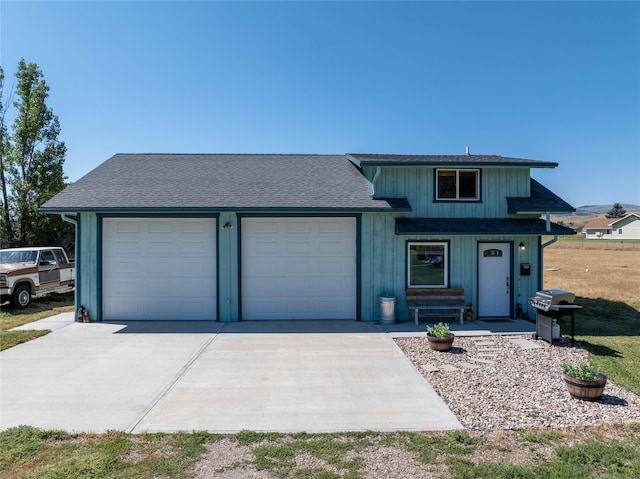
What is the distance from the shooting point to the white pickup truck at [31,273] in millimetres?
11906

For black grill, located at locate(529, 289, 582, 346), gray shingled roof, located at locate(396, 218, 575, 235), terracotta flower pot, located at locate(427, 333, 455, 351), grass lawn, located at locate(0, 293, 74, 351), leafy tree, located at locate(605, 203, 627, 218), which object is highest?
leafy tree, located at locate(605, 203, 627, 218)

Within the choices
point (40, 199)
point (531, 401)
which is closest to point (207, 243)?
point (531, 401)

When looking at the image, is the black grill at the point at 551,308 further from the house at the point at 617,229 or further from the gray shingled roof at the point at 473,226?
the house at the point at 617,229

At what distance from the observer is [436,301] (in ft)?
33.3

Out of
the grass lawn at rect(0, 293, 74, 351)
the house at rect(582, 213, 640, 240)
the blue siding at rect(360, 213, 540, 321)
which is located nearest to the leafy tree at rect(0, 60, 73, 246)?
the grass lawn at rect(0, 293, 74, 351)

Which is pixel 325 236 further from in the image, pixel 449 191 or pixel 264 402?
pixel 264 402

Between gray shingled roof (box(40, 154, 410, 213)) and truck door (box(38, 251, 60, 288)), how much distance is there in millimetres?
3885

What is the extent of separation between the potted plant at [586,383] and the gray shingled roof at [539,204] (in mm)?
5805

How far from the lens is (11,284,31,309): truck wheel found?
1209 cm

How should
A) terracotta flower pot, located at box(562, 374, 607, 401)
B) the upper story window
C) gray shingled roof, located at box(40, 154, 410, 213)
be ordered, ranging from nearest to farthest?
terracotta flower pot, located at box(562, 374, 607, 401), gray shingled roof, located at box(40, 154, 410, 213), the upper story window

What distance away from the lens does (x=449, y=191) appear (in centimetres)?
1088

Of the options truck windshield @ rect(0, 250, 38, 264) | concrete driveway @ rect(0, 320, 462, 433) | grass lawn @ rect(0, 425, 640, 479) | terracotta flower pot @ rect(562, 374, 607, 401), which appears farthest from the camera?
truck windshield @ rect(0, 250, 38, 264)

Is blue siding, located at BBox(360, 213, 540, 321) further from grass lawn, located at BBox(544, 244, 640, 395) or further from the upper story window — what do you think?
grass lawn, located at BBox(544, 244, 640, 395)

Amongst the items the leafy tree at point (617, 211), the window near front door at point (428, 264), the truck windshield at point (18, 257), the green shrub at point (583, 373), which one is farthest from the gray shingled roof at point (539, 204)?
the leafy tree at point (617, 211)
